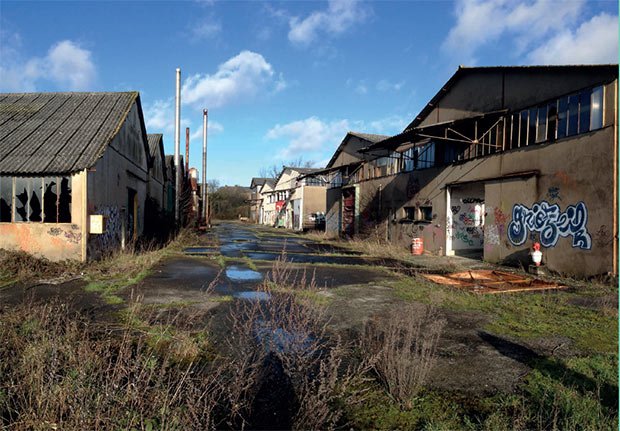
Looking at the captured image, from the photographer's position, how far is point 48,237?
428 inches

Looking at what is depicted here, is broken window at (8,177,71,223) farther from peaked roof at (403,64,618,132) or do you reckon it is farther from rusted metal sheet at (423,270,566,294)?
peaked roof at (403,64,618,132)

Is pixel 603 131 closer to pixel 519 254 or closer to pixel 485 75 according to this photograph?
pixel 519 254

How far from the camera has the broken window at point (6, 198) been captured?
10914 millimetres

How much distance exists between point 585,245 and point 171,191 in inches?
1172

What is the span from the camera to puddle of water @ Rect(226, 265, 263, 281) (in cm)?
1001

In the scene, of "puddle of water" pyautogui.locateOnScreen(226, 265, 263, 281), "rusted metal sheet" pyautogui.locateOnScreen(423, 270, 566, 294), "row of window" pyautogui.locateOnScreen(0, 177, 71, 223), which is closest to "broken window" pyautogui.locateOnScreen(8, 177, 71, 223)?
"row of window" pyautogui.locateOnScreen(0, 177, 71, 223)

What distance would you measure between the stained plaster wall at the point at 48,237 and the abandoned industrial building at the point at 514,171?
37.8 ft

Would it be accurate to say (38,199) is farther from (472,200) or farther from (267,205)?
(267,205)

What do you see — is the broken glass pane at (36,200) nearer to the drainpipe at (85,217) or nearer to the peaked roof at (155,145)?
the drainpipe at (85,217)

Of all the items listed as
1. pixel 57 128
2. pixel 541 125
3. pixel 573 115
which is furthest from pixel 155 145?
pixel 573 115

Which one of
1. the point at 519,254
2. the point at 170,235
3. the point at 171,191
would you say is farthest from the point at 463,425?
the point at 171,191

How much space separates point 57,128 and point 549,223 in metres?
16.5

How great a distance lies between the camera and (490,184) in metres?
13.8

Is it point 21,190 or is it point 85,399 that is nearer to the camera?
point 85,399
